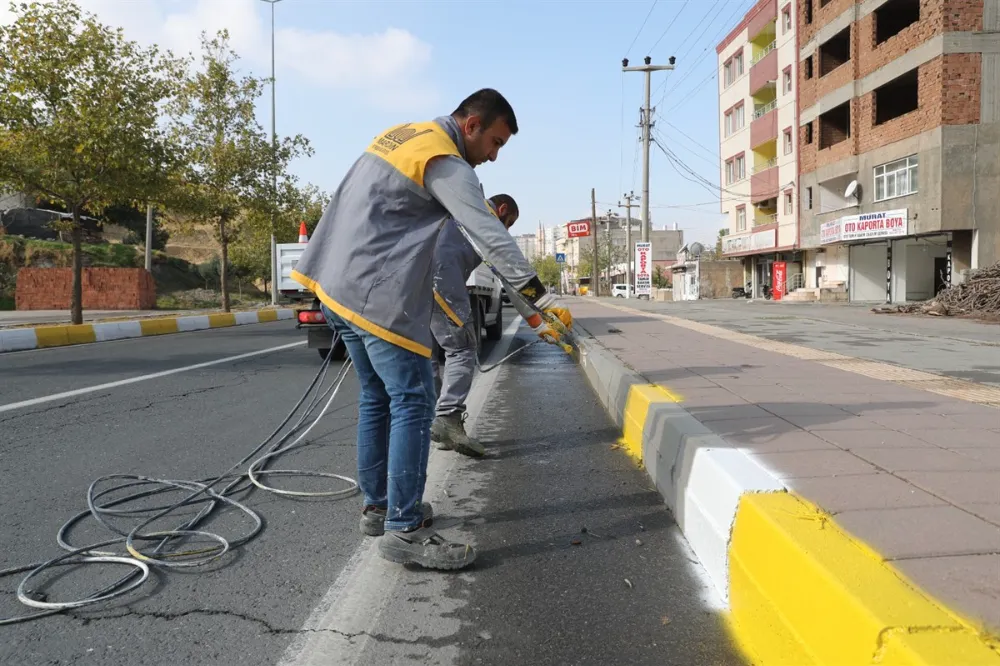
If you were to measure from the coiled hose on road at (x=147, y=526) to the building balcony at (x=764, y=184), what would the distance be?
117 feet

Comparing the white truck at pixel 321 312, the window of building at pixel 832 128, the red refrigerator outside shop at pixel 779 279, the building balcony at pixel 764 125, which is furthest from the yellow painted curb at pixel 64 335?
the building balcony at pixel 764 125

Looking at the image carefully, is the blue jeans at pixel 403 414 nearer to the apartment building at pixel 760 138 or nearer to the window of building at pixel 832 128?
the window of building at pixel 832 128

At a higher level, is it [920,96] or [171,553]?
[920,96]

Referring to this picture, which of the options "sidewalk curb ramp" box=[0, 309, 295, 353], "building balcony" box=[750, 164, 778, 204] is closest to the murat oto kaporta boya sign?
"building balcony" box=[750, 164, 778, 204]

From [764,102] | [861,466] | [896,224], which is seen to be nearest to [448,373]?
[861,466]

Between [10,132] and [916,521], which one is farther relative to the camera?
[10,132]

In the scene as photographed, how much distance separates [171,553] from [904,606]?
257 centimetres

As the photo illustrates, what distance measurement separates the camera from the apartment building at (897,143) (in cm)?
2245

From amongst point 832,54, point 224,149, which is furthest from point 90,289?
point 832,54

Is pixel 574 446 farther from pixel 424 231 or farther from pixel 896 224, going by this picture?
pixel 896 224

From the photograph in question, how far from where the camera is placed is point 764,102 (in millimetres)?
38594

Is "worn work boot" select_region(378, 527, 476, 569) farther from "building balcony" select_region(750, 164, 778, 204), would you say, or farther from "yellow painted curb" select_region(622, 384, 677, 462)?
"building balcony" select_region(750, 164, 778, 204)

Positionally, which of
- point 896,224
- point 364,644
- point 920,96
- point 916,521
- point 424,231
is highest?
point 920,96

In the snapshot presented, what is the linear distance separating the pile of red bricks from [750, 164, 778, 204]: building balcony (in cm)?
2857
